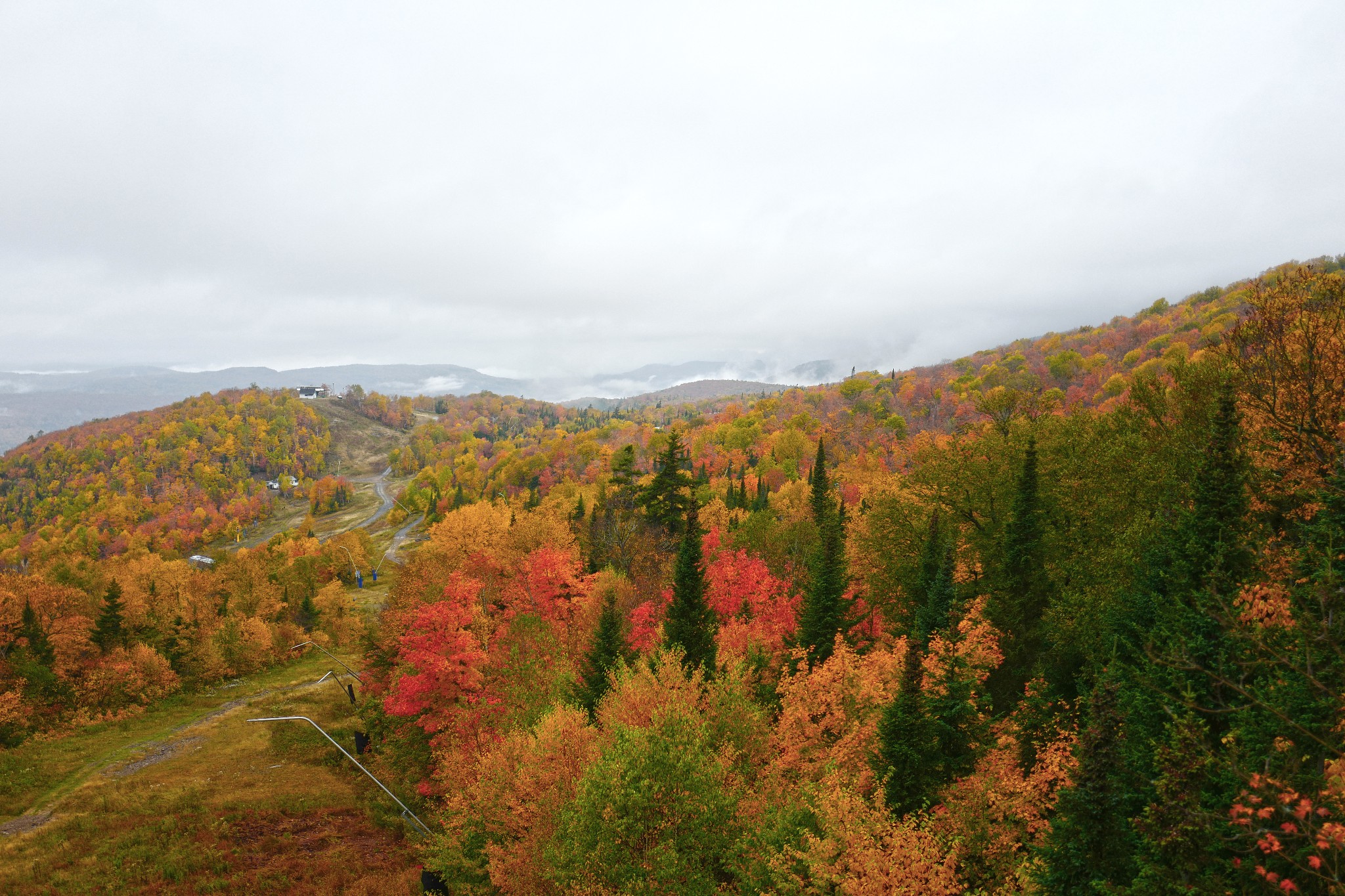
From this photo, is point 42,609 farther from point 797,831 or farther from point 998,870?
point 998,870

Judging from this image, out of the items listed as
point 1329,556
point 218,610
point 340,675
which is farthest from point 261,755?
point 1329,556

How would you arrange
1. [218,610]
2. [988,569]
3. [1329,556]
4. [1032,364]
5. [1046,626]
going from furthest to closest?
[1032,364] → [218,610] → [988,569] → [1046,626] → [1329,556]

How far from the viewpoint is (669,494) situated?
63.7 m

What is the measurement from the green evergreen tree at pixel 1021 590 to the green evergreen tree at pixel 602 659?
20923mm

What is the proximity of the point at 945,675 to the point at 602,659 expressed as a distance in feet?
62.5

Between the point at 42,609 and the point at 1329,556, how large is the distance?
3548 inches

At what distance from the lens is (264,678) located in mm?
75562

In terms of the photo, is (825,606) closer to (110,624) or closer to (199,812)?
(199,812)

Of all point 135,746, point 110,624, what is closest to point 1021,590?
point 135,746

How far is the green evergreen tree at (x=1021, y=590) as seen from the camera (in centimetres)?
3100

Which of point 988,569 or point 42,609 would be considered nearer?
point 988,569

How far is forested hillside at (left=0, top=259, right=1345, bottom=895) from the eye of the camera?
15.5 meters

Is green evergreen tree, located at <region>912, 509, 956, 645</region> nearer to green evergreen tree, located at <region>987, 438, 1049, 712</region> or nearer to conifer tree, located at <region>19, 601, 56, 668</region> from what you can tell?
green evergreen tree, located at <region>987, 438, 1049, 712</region>

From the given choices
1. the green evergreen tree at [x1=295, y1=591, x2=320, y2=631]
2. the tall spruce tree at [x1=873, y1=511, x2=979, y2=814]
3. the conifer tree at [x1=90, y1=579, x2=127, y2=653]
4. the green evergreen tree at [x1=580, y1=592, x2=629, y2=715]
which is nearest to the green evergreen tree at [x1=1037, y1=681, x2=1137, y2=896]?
the tall spruce tree at [x1=873, y1=511, x2=979, y2=814]
